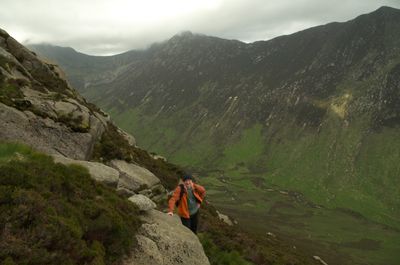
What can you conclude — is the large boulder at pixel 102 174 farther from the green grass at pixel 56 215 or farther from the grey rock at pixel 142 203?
the green grass at pixel 56 215

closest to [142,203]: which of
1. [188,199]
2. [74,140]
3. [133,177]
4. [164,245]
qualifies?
[188,199]

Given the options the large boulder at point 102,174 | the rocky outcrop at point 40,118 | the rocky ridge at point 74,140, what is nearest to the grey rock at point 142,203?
the rocky ridge at point 74,140

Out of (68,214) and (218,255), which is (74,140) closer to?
(218,255)

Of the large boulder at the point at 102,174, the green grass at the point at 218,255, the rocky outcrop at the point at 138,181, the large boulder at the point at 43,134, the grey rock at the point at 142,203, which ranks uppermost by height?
the large boulder at the point at 43,134

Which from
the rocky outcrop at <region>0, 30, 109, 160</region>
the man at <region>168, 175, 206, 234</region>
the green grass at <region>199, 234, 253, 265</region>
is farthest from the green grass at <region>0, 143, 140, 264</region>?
the rocky outcrop at <region>0, 30, 109, 160</region>

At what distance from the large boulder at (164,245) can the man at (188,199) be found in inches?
43.0

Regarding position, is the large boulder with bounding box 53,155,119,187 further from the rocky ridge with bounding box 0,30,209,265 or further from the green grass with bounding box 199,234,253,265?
the green grass with bounding box 199,234,253,265

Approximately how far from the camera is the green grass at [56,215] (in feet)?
32.6

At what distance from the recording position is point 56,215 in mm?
11242

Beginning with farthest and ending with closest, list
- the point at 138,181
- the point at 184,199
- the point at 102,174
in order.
→ the point at 138,181
the point at 102,174
the point at 184,199

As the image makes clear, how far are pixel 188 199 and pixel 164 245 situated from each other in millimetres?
3875

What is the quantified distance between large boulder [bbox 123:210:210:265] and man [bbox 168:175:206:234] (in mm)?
1093

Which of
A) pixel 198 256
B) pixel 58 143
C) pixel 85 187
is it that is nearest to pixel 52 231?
pixel 85 187

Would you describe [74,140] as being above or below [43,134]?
below
